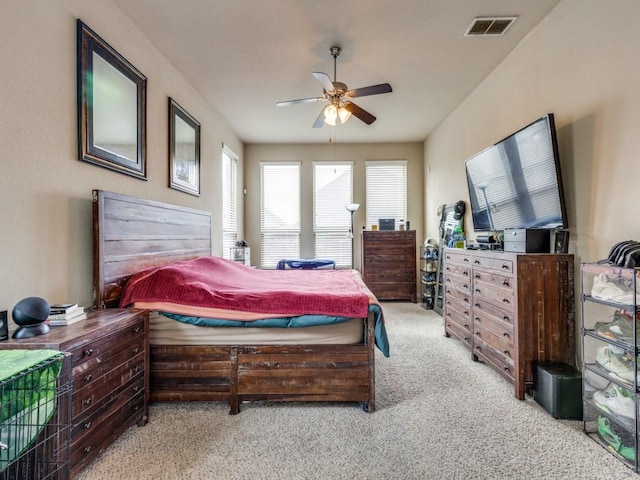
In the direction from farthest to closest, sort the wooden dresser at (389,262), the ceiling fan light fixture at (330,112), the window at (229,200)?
the wooden dresser at (389,262) → the window at (229,200) → the ceiling fan light fixture at (330,112)

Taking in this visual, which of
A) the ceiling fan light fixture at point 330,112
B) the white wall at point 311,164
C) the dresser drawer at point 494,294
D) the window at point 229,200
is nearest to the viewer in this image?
the dresser drawer at point 494,294

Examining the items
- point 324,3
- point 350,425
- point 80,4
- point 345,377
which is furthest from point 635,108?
point 80,4

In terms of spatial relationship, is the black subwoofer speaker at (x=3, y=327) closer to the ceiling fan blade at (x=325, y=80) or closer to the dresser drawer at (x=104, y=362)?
the dresser drawer at (x=104, y=362)

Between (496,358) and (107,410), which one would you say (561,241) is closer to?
(496,358)

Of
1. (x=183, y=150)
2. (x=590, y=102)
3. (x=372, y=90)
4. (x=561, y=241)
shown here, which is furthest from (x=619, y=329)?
(x=183, y=150)

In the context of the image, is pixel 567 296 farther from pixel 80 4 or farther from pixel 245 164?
pixel 245 164

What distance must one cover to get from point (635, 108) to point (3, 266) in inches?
137

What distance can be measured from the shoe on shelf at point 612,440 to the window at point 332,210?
448 cm

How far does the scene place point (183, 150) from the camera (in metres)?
3.49

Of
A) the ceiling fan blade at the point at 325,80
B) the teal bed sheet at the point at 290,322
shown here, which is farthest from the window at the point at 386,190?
the teal bed sheet at the point at 290,322

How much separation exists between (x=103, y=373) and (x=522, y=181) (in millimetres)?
3139

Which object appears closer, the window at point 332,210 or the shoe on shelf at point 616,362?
the shoe on shelf at point 616,362

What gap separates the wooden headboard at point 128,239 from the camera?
2031mm

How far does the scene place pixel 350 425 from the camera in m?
1.96
